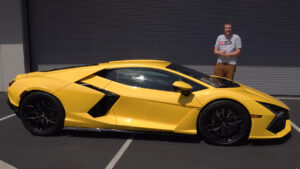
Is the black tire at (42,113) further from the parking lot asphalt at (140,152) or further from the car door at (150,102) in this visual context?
the car door at (150,102)

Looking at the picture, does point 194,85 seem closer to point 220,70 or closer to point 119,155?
point 119,155

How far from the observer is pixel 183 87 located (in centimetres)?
398

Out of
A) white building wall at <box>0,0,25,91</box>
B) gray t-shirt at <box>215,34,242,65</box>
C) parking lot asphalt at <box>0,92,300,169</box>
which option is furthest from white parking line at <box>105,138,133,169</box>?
white building wall at <box>0,0,25,91</box>

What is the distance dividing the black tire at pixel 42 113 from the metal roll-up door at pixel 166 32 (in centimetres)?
451

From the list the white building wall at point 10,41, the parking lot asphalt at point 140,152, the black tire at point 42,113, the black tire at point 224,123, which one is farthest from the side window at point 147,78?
the white building wall at point 10,41

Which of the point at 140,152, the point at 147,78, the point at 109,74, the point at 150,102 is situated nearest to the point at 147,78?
the point at 147,78

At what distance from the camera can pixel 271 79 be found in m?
8.31

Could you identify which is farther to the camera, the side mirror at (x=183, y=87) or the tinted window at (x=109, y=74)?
the tinted window at (x=109, y=74)

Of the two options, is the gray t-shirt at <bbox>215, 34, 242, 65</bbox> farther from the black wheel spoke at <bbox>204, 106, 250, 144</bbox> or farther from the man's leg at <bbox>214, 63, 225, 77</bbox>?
the black wheel spoke at <bbox>204, 106, 250, 144</bbox>

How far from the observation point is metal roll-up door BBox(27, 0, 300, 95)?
26.6 feet

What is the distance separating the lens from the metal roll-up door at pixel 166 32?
8.09 meters

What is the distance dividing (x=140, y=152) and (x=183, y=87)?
1081 mm

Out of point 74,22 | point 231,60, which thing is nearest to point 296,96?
point 231,60

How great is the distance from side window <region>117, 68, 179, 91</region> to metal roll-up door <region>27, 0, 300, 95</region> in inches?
170
